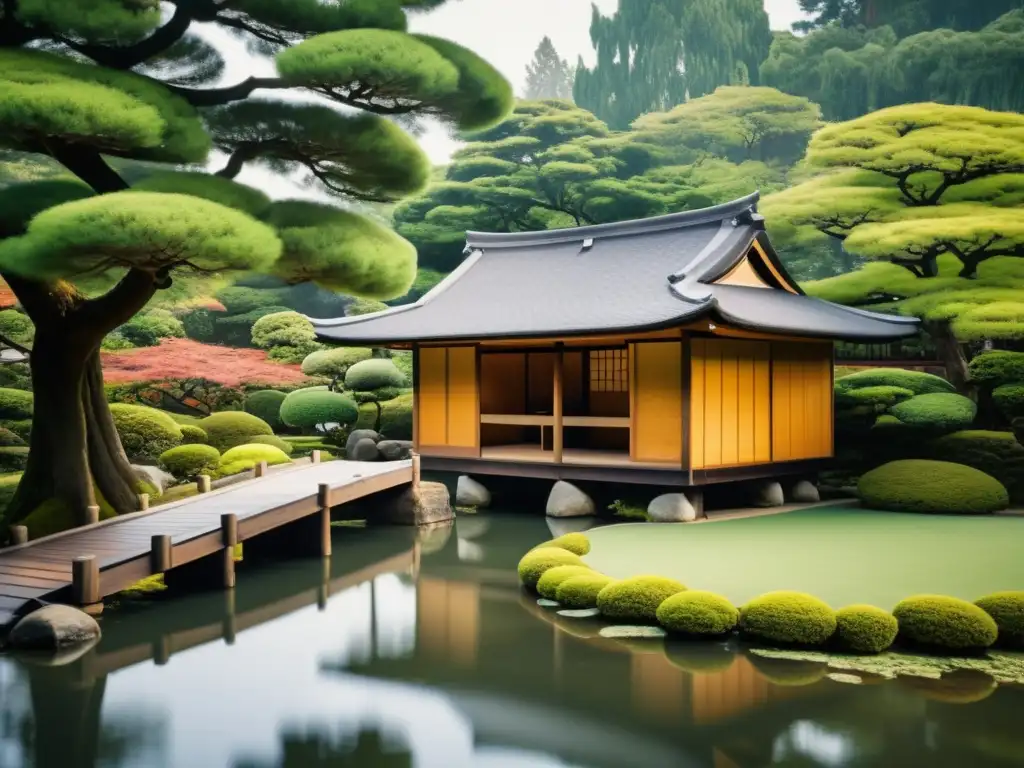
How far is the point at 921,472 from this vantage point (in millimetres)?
15570

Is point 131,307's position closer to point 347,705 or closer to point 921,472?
point 347,705

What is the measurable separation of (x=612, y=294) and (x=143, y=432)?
808 centimetres

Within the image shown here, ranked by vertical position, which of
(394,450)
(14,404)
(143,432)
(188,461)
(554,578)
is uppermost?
(14,404)

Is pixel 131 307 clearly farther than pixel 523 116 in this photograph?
No

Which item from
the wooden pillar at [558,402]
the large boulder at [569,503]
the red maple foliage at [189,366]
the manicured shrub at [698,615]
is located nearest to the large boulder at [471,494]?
the large boulder at [569,503]

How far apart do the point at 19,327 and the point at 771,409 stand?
1277 cm

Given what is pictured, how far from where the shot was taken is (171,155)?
37.1ft

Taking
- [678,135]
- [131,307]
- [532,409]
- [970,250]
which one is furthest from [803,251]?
[131,307]

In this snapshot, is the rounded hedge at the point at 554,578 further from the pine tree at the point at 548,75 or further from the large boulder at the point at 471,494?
the pine tree at the point at 548,75

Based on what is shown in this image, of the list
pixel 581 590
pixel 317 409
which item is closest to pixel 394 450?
pixel 317 409

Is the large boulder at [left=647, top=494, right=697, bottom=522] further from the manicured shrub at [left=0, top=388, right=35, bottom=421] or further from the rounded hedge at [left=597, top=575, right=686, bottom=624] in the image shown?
the manicured shrub at [left=0, top=388, right=35, bottom=421]

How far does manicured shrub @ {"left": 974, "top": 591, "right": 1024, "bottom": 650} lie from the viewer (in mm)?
7848

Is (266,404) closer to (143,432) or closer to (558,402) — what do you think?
(143,432)

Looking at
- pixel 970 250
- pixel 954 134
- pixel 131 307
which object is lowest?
pixel 131 307
